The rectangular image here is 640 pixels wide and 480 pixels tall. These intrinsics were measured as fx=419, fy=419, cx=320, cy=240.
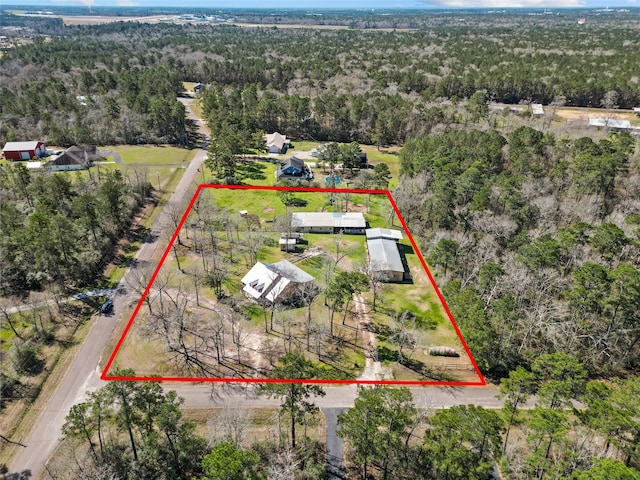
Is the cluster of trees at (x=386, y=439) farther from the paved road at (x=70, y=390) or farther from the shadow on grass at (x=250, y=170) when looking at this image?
the shadow on grass at (x=250, y=170)

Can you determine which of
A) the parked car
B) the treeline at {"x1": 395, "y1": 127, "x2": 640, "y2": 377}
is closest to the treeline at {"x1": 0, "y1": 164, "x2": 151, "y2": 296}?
the parked car

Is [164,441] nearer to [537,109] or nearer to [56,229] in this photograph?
[56,229]

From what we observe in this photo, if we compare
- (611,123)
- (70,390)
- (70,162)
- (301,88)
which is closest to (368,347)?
(70,390)

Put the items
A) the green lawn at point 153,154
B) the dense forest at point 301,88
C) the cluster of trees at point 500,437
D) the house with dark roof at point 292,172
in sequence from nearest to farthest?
the cluster of trees at point 500,437
the house with dark roof at point 292,172
the green lawn at point 153,154
the dense forest at point 301,88

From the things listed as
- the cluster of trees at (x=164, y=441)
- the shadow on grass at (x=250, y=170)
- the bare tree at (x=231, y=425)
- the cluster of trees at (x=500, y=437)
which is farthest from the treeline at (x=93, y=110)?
the cluster of trees at (x=500, y=437)

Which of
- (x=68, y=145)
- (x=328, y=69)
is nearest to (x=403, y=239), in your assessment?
(x=68, y=145)

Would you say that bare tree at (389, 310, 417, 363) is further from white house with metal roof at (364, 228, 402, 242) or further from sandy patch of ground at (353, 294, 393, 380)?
white house with metal roof at (364, 228, 402, 242)

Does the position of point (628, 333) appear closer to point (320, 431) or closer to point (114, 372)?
point (320, 431)
